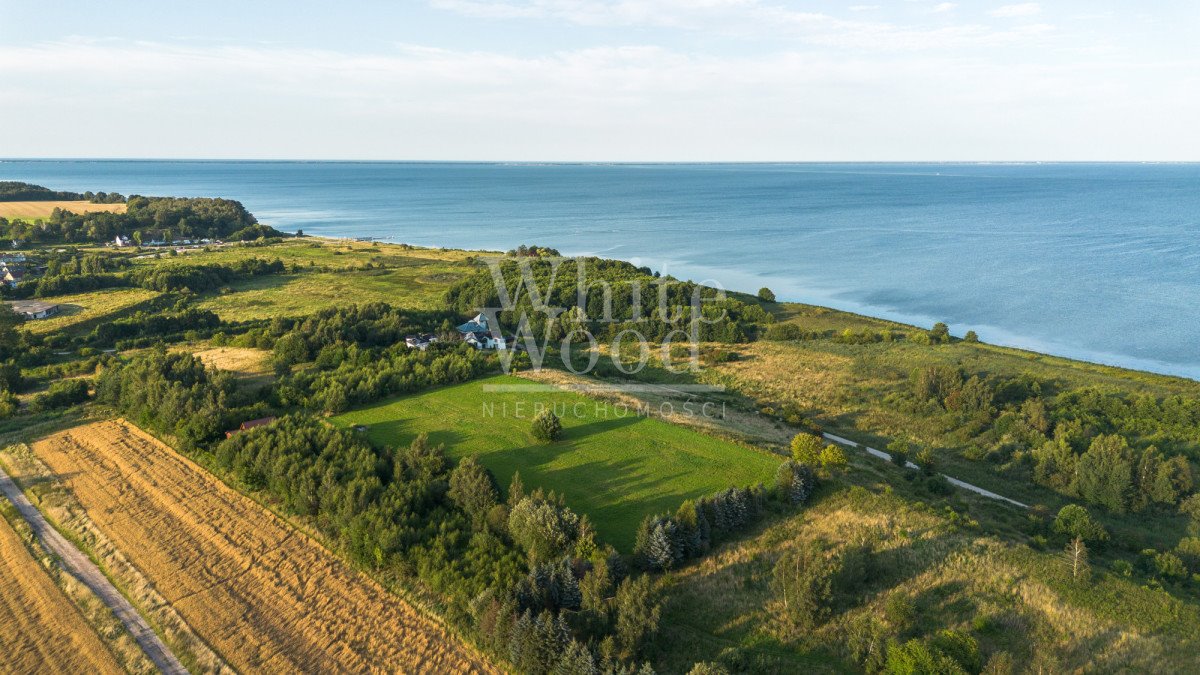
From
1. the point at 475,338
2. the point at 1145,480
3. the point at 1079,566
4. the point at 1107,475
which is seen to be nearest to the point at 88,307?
the point at 475,338

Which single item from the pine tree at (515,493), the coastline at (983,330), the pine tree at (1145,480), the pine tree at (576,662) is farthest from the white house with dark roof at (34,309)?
the pine tree at (1145,480)

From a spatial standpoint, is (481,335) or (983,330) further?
(983,330)

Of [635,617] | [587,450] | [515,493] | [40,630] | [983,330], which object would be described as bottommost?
[983,330]

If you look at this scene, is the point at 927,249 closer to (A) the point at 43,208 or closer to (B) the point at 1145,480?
(B) the point at 1145,480

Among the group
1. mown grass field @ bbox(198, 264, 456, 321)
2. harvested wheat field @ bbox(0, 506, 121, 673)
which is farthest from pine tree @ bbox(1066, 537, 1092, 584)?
mown grass field @ bbox(198, 264, 456, 321)

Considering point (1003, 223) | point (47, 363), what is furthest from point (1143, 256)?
point (47, 363)

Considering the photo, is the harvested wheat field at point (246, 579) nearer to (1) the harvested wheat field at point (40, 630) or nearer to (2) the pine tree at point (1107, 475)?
(1) the harvested wheat field at point (40, 630)
